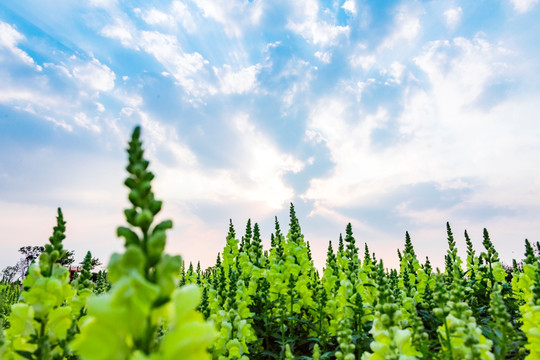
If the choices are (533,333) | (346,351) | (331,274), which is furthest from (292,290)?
(533,333)

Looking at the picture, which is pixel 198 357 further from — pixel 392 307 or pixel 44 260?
pixel 392 307

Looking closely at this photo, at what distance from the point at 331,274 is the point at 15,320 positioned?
18.4 feet

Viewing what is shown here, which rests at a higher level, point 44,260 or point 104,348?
point 44,260

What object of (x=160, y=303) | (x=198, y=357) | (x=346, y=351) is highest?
(x=160, y=303)

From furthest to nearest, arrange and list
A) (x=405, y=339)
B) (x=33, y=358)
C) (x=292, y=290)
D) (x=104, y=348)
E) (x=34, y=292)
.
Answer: (x=292, y=290), (x=405, y=339), (x=34, y=292), (x=33, y=358), (x=104, y=348)

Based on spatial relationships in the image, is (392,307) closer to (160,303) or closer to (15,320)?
(160,303)

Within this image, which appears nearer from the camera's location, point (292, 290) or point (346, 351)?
point (346, 351)

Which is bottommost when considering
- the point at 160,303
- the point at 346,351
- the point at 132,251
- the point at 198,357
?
the point at 346,351

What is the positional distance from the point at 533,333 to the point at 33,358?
14.1 feet

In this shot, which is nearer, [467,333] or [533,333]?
[467,333]

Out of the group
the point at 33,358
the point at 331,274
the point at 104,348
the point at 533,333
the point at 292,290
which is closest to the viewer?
the point at 104,348

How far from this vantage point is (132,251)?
1316 millimetres

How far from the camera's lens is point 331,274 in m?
7.08

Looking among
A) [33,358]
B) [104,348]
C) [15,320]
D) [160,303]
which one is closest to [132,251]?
[160,303]
